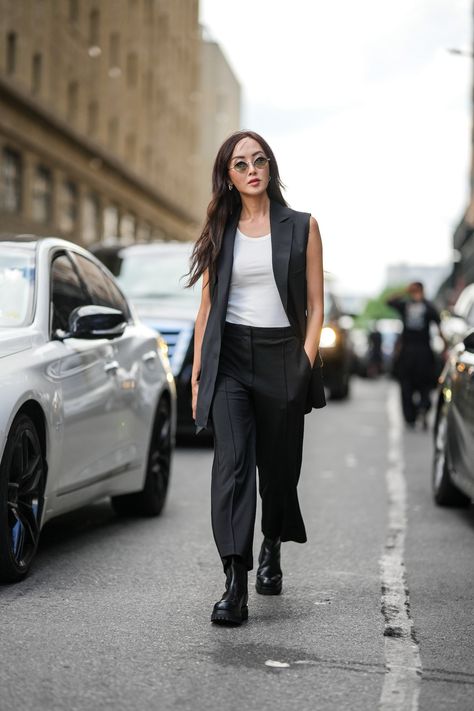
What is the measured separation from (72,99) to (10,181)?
8304 mm

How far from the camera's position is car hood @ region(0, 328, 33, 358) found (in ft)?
19.7

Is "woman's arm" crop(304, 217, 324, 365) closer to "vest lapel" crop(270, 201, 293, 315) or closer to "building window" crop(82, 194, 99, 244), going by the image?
"vest lapel" crop(270, 201, 293, 315)

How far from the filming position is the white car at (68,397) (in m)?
5.97

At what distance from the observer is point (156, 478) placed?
842 centimetres

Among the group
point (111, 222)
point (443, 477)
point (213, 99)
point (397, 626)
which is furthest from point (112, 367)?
point (213, 99)

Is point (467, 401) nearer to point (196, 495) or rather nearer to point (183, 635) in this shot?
point (196, 495)

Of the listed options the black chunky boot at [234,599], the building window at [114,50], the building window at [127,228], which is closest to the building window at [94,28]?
the building window at [114,50]

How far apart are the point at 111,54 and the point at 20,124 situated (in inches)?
608

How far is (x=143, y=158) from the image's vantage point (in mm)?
57562

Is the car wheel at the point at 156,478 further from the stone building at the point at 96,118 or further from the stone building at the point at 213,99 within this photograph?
the stone building at the point at 213,99

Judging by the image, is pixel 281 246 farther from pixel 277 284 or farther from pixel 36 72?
pixel 36 72

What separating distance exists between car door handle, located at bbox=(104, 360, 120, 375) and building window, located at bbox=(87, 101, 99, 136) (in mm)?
40025

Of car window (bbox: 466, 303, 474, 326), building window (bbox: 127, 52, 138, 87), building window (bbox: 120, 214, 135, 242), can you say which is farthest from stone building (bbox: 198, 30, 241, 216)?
car window (bbox: 466, 303, 474, 326)

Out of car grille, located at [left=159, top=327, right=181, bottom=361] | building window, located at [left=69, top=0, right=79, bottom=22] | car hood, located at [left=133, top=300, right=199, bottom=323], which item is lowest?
car grille, located at [left=159, top=327, right=181, bottom=361]
